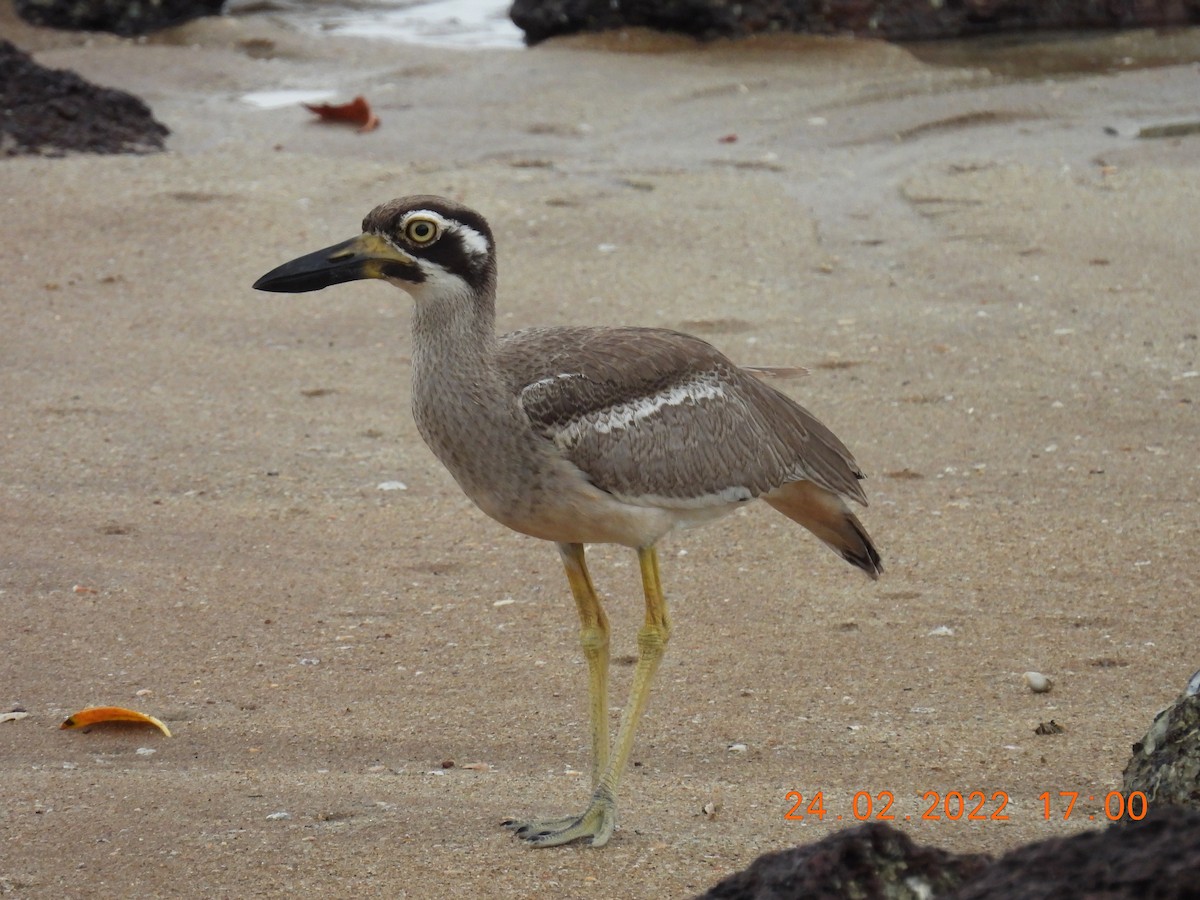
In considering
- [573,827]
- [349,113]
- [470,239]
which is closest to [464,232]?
[470,239]

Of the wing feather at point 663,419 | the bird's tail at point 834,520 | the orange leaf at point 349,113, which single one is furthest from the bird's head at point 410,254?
the orange leaf at point 349,113

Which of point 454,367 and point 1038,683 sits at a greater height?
point 454,367

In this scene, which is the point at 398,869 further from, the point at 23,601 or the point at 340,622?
the point at 23,601

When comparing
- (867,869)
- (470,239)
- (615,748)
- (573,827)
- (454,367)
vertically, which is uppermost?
(470,239)

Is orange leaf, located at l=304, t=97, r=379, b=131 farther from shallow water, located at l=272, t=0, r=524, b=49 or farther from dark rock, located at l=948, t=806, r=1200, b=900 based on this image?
dark rock, located at l=948, t=806, r=1200, b=900

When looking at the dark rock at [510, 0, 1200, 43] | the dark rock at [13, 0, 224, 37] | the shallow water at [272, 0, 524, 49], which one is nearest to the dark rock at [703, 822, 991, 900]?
the dark rock at [510, 0, 1200, 43]

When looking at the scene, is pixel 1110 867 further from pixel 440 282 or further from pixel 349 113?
pixel 349 113

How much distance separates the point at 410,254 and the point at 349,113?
754 cm

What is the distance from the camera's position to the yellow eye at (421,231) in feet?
13.1

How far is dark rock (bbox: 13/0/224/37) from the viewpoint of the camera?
531 inches

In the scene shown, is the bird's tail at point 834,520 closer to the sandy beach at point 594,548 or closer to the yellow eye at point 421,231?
the sandy beach at point 594,548

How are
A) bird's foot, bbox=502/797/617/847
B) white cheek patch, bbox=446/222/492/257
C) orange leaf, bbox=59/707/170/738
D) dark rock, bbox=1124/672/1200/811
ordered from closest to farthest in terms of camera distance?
dark rock, bbox=1124/672/1200/811 → bird's foot, bbox=502/797/617/847 → white cheek patch, bbox=446/222/492/257 → orange leaf, bbox=59/707/170/738

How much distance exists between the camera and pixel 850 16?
1329 centimetres

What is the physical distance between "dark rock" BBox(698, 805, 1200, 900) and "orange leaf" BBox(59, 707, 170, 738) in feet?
8.18
